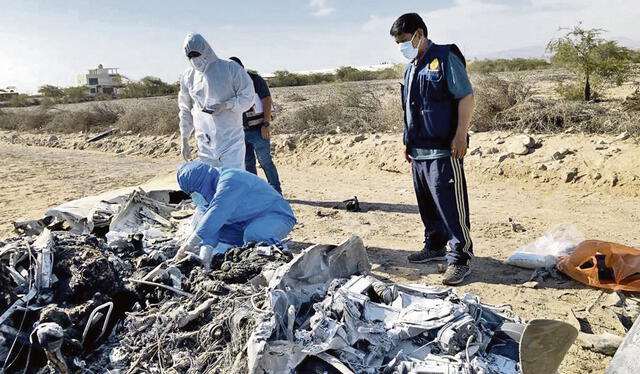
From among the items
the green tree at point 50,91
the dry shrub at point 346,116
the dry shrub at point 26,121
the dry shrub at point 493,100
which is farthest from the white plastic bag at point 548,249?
the green tree at point 50,91

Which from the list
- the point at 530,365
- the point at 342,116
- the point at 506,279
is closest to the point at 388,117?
the point at 342,116

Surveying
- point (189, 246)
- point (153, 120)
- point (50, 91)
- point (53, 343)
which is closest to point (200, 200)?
point (189, 246)

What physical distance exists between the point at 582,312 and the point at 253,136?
3.86 metres

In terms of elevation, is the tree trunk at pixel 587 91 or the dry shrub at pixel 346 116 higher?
the tree trunk at pixel 587 91

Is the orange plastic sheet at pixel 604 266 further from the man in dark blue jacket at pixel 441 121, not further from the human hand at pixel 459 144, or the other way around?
the human hand at pixel 459 144

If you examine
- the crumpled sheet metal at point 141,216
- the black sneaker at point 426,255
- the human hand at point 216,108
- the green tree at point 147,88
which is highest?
the green tree at point 147,88

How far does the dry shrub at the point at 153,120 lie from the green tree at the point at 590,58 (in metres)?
9.20

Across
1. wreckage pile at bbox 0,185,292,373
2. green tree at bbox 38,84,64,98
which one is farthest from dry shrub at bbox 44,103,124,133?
green tree at bbox 38,84,64,98

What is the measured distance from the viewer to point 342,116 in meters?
11.1

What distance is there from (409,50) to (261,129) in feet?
8.30

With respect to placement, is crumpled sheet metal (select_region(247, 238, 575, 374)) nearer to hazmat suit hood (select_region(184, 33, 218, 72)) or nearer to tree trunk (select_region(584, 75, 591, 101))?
hazmat suit hood (select_region(184, 33, 218, 72))

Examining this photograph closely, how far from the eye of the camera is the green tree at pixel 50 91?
36291mm

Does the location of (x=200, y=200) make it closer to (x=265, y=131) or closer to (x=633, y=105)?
(x=265, y=131)

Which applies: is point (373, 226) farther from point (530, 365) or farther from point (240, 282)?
point (530, 365)
